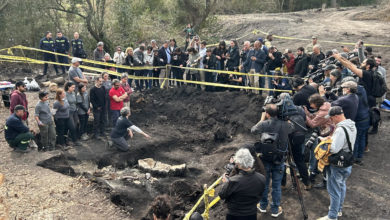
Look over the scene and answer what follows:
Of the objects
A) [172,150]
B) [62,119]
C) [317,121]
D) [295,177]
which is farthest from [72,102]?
[317,121]

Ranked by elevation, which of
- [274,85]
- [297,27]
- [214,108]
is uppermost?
[297,27]

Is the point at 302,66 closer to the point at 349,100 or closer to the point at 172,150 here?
the point at 349,100

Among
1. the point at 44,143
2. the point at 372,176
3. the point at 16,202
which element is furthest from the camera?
the point at 44,143

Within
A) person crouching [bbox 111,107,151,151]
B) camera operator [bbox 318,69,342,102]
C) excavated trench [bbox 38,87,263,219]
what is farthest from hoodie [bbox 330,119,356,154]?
person crouching [bbox 111,107,151,151]

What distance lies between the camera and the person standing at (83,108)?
10.0m

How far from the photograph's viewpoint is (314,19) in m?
26.2

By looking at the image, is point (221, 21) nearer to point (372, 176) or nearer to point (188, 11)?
point (188, 11)

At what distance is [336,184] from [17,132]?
293 inches

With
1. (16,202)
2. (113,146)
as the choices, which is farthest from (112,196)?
(113,146)

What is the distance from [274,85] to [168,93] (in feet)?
12.7

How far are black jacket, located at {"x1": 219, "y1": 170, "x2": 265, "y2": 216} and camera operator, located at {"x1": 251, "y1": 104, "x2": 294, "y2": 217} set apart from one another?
1164 mm

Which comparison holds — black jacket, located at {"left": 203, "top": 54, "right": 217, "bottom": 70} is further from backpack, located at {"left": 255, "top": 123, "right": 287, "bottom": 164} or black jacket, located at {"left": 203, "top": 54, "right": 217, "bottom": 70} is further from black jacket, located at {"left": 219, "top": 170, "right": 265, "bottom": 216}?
black jacket, located at {"left": 219, "top": 170, "right": 265, "bottom": 216}

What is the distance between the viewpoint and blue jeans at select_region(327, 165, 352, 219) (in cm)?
589

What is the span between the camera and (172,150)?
10.4 metres
